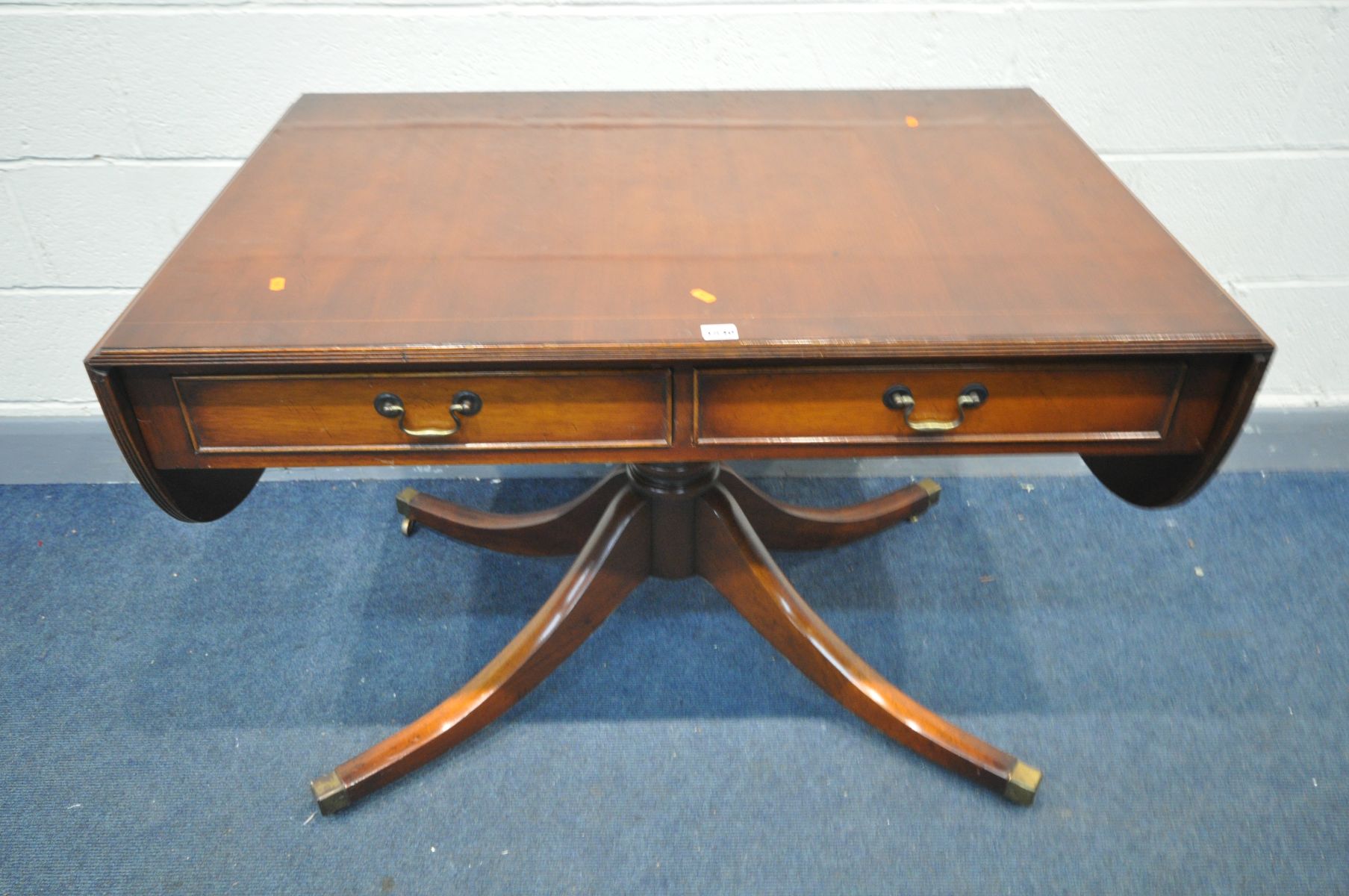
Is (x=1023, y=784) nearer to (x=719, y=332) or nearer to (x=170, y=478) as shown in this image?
(x=719, y=332)

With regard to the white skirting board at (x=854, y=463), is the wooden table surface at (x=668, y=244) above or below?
above

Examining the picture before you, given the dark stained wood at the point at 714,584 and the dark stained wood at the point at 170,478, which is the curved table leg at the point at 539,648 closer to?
the dark stained wood at the point at 714,584

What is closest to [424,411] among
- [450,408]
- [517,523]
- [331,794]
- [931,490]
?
[450,408]

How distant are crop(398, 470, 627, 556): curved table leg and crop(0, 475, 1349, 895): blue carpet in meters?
0.05

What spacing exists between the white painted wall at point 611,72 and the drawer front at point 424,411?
768mm

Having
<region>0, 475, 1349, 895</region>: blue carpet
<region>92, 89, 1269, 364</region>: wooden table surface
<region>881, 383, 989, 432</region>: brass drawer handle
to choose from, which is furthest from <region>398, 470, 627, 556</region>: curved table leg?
<region>881, 383, 989, 432</region>: brass drawer handle

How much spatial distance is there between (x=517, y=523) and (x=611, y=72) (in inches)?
28.9

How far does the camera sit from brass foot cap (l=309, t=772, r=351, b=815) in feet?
4.31

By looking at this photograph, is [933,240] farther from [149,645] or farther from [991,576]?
[149,645]

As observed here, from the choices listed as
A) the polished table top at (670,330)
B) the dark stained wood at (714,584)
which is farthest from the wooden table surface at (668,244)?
the dark stained wood at (714,584)

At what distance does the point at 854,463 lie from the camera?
1.94m

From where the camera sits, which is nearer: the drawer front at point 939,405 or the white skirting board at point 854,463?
the drawer front at point 939,405

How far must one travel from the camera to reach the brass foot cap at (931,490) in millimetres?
1802

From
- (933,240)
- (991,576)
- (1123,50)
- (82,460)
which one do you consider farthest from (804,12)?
(82,460)
